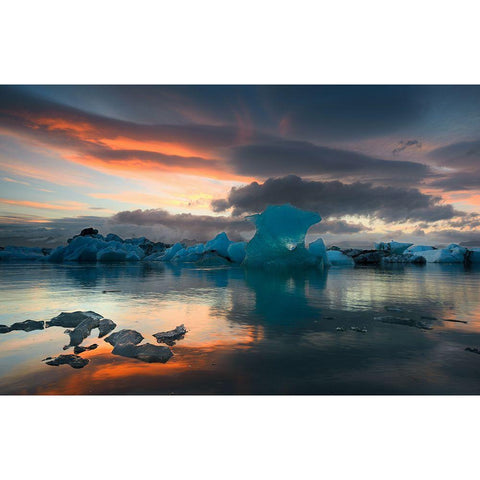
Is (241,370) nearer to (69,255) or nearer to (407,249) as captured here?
(69,255)

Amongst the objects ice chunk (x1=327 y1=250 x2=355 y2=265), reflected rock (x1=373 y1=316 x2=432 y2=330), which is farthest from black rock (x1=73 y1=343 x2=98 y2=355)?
ice chunk (x1=327 y1=250 x2=355 y2=265)

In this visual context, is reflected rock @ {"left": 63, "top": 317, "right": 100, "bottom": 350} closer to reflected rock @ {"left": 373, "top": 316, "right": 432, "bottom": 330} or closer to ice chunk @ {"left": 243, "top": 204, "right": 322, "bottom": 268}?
reflected rock @ {"left": 373, "top": 316, "right": 432, "bottom": 330}

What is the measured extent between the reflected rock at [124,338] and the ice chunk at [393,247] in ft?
169

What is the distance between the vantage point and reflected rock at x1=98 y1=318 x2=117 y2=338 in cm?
600

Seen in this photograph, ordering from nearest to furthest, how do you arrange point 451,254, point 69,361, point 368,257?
point 69,361
point 451,254
point 368,257

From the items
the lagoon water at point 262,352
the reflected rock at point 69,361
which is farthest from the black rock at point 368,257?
the reflected rock at point 69,361

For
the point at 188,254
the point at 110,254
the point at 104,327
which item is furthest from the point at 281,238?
the point at 110,254

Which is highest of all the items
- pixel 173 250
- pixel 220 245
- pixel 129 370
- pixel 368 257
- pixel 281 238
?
pixel 281 238

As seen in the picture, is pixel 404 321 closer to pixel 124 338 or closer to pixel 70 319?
pixel 124 338

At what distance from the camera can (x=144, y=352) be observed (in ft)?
15.5

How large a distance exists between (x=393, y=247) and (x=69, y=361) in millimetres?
52927

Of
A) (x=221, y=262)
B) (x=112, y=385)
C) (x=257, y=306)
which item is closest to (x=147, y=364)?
(x=112, y=385)

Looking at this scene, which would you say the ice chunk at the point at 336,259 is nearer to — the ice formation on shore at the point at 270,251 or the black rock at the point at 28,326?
the ice formation on shore at the point at 270,251

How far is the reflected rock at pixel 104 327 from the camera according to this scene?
19.7ft
